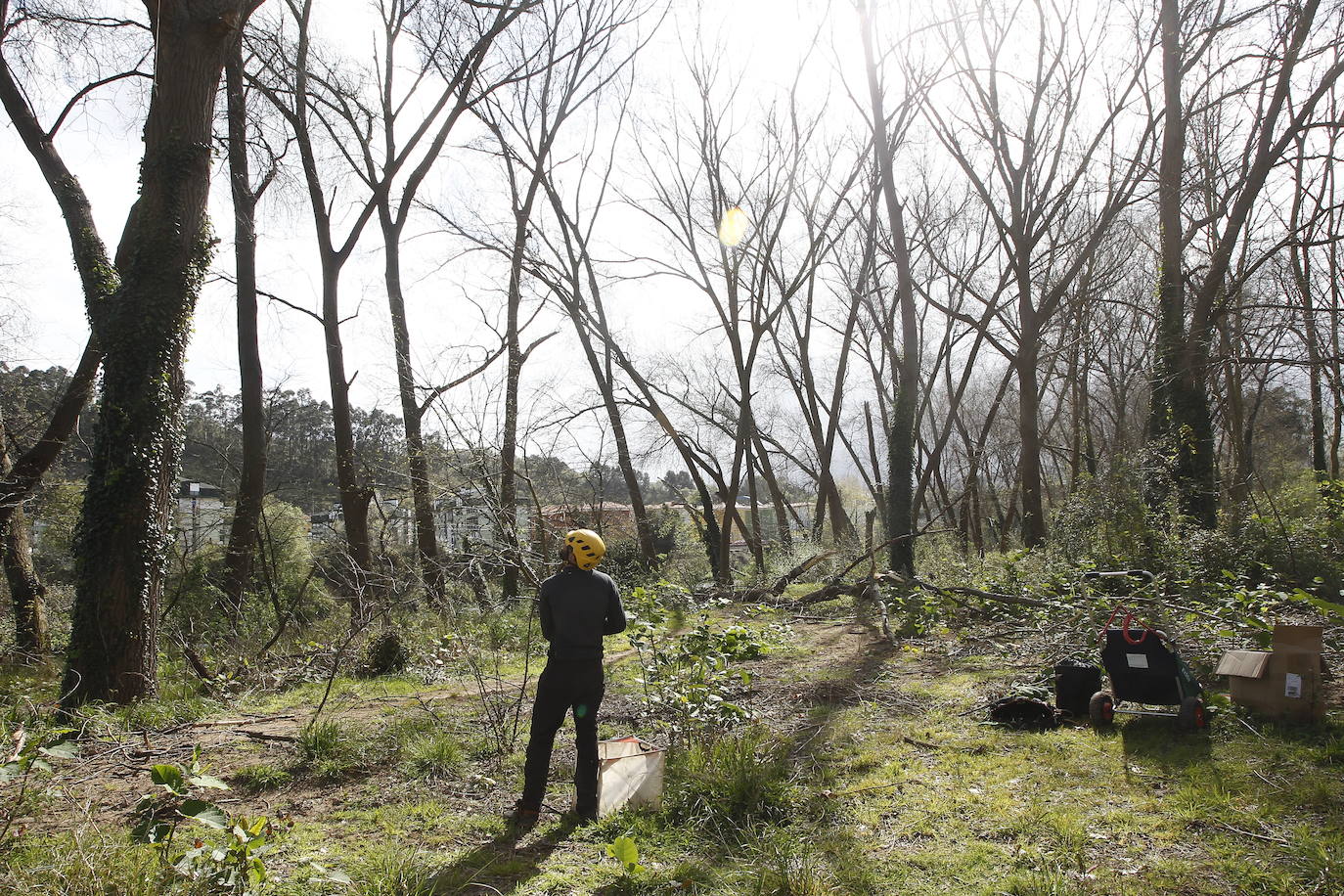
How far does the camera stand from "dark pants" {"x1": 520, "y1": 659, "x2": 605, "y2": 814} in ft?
14.7

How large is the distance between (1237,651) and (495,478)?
802 centimetres

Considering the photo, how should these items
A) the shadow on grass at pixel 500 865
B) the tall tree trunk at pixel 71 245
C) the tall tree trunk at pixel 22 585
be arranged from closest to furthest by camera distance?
1. the shadow on grass at pixel 500 865
2. the tall tree trunk at pixel 71 245
3. the tall tree trunk at pixel 22 585

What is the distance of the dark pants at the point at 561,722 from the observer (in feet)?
14.7

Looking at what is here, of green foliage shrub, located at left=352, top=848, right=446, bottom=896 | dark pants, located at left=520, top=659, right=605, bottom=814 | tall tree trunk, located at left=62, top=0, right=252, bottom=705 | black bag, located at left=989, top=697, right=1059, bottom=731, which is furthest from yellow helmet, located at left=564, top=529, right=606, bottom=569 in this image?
tall tree trunk, located at left=62, top=0, right=252, bottom=705

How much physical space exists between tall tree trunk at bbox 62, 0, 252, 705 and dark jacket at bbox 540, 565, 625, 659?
4829mm

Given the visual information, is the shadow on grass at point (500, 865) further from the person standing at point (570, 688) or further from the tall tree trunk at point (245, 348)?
the tall tree trunk at point (245, 348)

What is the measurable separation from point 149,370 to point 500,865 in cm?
612

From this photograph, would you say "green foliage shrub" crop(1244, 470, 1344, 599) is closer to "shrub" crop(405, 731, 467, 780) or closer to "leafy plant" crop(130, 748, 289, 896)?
"shrub" crop(405, 731, 467, 780)

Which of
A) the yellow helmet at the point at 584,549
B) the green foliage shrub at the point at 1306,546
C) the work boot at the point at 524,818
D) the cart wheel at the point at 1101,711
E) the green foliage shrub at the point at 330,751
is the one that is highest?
the yellow helmet at the point at 584,549

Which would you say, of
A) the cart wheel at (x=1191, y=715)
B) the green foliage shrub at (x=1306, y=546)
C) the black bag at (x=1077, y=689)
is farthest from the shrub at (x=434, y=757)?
the green foliage shrub at (x=1306, y=546)

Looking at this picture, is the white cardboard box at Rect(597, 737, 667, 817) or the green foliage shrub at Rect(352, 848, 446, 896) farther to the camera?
the white cardboard box at Rect(597, 737, 667, 817)

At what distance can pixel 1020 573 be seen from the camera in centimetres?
1042

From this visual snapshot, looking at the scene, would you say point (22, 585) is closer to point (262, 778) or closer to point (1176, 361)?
point (262, 778)

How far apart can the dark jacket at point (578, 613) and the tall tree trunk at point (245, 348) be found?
9694 mm
